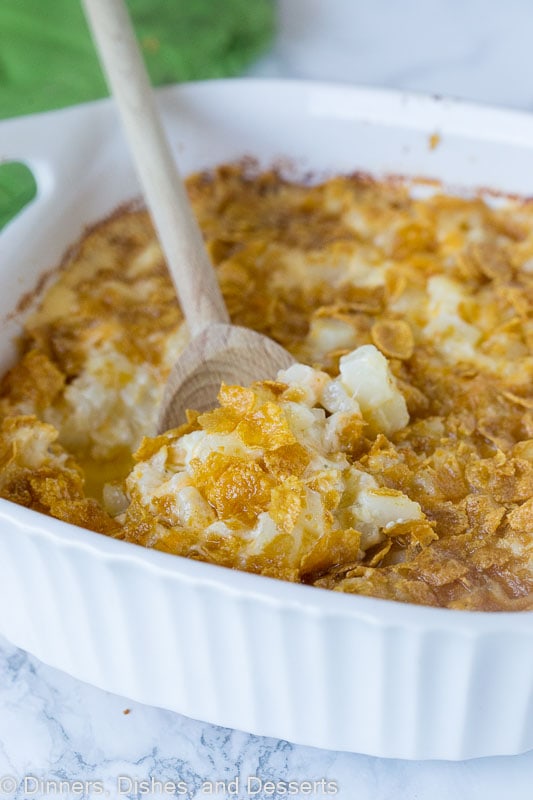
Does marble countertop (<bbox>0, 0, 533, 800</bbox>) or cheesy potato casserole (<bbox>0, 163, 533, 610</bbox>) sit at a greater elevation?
cheesy potato casserole (<bbox>0, 163, 533, 610</bbox>)

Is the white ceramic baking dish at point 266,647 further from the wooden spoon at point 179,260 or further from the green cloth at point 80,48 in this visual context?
the green cloth at point 80,48

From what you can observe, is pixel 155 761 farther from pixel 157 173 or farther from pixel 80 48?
pixel 80 48

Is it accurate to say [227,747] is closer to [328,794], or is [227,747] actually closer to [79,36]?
[328,794]

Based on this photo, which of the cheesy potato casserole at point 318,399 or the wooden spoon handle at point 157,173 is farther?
the wooden spoon handle at point 157,173

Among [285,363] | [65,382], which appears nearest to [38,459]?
[65,382]

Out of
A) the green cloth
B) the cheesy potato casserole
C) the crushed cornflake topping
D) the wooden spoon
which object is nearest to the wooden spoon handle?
the wooden spoon

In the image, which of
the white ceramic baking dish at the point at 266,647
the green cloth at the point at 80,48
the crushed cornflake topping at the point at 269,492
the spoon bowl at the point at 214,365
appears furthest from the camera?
the green cloth at the point at 80,48

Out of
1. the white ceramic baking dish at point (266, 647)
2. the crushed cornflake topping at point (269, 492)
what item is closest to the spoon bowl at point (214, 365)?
the crushed cornflake topping at point (269, 492)

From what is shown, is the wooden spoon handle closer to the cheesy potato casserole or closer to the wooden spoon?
the wooden spoon
